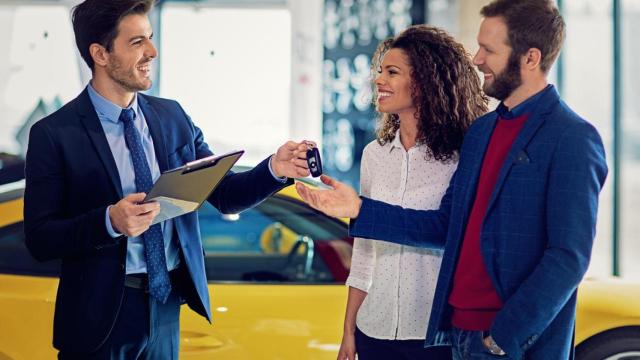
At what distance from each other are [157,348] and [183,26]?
617cm

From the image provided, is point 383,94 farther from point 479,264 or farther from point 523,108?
point 479,264

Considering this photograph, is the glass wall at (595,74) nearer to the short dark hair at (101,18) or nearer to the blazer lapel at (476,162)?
the blazer lapel at (476,162)

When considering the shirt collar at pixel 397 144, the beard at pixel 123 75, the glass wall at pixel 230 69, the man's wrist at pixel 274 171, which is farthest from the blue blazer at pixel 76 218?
the glass wall at pixel 230 69

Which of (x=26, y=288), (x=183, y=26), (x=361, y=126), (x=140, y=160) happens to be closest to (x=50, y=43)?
(x=183, y=26)

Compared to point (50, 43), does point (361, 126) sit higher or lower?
lower

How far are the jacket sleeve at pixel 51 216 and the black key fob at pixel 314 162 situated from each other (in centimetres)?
54

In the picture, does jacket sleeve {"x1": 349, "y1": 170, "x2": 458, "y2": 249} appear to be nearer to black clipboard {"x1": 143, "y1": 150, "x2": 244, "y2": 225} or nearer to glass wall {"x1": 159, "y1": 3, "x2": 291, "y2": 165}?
black clipboard {"x1": 143, "y1": 150, "x2": 244, "y2": 225}

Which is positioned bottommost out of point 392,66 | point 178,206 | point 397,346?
point 397,346

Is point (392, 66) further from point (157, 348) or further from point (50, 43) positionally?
point (50, 43)

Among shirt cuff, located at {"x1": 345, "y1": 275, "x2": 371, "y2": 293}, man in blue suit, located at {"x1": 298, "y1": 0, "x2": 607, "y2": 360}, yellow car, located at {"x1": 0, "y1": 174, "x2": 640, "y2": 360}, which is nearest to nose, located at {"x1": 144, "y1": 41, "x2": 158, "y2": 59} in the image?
man in blue suit, located at {"x1": 298, "y1": 0, "x2": 607, "y2": 360}

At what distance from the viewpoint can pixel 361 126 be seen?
336 inches

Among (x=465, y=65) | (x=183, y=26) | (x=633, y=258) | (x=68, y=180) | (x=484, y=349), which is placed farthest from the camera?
(x=183, y=26)

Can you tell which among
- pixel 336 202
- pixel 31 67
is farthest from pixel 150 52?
pixel 31 67

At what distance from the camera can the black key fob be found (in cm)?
231
